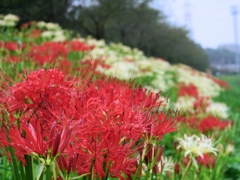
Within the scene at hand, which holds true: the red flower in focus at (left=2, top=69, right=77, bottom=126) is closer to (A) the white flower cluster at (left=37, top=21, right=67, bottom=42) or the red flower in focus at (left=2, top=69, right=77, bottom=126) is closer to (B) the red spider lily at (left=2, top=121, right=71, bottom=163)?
(B) the red spider lily at (left=2, top=121, right=71, bottom=163)

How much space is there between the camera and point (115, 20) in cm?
2016

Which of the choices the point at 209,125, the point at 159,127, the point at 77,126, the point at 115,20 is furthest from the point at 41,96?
the point at 115,20

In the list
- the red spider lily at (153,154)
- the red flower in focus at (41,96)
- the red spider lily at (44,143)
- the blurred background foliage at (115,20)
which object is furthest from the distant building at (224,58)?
the red spider lily at (44,143)

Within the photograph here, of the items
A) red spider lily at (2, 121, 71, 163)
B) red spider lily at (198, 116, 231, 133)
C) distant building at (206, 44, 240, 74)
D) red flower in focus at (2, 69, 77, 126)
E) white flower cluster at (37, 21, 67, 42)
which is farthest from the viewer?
distant building at (206, 44, 240, 74)

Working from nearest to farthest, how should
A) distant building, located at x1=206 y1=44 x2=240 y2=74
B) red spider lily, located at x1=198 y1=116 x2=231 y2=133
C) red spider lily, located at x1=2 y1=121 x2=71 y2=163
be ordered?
red spider lily, located at x1=2 y1=121 x2=71 y2=163, red spider lily, located at x1=198 y1=116 x2=231 y2=133, distant building, located at x1=206 y1=44 x2=240 y2=74

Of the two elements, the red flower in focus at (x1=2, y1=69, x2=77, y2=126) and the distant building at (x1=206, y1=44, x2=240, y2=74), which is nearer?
the red flower in focus at (x1=2, y1=69, x2=77, y2=126)

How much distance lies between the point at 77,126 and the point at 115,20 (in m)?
19.6

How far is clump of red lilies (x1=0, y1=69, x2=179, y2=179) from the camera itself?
2.70 feet

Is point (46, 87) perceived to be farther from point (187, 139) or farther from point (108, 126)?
point (187, 139)

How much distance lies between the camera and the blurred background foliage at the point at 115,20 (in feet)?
42.2

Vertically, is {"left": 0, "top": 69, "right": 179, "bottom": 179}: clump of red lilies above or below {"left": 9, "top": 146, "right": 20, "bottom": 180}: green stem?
above

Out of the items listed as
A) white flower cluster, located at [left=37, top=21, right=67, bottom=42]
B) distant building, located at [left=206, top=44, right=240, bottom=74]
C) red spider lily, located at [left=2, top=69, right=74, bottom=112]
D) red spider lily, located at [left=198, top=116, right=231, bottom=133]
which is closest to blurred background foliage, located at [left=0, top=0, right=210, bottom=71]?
white flower cluster, located at [left=37, top=21, right=67, bottom=42]

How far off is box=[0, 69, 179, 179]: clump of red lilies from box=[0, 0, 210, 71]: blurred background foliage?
408 inches

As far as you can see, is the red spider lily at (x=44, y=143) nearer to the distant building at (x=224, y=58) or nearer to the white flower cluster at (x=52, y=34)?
the white flower cluster at (x=52, y=34)
